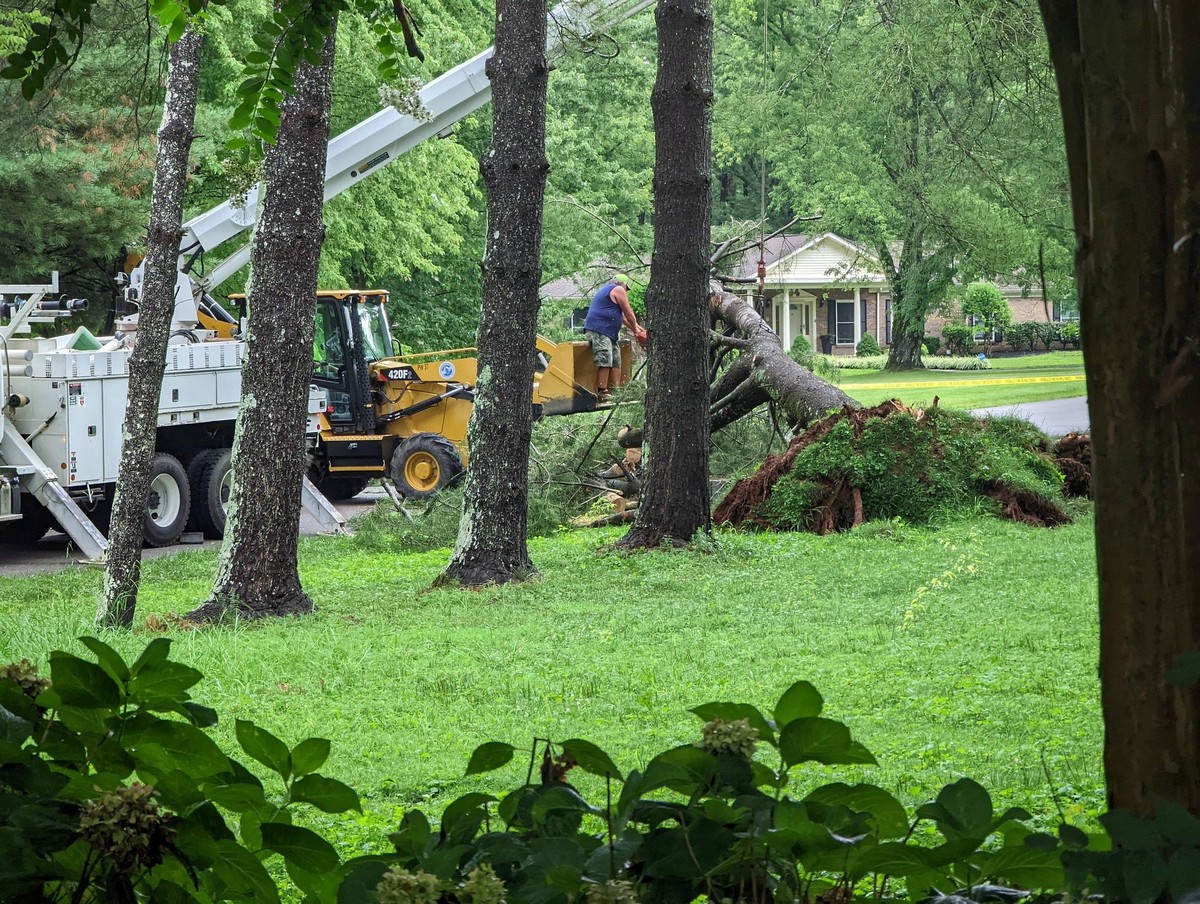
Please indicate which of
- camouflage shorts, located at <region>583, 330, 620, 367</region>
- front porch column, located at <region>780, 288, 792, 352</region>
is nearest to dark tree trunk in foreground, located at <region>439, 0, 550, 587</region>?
camouflage shorts, located at <region>583, 330, 620, 367</region>

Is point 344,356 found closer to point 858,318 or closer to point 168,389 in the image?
point 168,389

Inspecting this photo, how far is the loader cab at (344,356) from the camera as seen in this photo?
20.2 m

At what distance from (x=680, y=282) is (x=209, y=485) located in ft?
22.4

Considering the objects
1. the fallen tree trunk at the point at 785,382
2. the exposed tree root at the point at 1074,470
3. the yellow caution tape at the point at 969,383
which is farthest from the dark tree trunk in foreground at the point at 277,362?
the yellow caution tape at the point at 969,383

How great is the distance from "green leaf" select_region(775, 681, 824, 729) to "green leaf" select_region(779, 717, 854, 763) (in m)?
0.02

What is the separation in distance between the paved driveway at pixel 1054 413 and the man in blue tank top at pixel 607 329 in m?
6.40

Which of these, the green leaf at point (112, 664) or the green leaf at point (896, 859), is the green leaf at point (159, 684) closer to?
the green leaf at point (112, 664)

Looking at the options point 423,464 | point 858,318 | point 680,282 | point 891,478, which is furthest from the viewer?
point 858,318

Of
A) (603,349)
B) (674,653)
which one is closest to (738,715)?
(674,653)

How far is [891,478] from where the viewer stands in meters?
13.8

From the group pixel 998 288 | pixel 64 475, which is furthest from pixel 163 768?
pixel 998 288

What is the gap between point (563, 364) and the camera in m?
21.1

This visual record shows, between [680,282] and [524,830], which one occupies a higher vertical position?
[680,282]

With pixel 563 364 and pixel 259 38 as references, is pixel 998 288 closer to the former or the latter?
pixel 563 364
